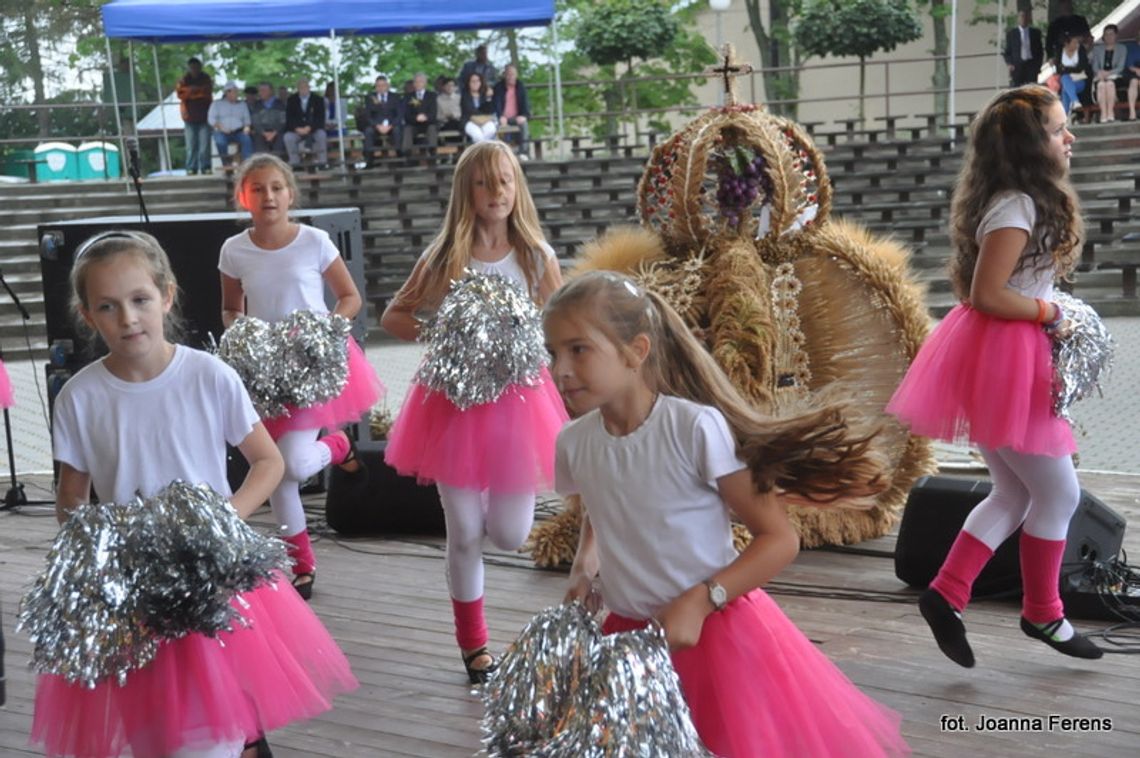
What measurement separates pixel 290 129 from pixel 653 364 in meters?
16.9

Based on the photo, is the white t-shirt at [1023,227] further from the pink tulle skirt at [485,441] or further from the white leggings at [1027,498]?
the pink tulle skirt at [485,441]

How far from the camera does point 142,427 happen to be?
2.96 meters

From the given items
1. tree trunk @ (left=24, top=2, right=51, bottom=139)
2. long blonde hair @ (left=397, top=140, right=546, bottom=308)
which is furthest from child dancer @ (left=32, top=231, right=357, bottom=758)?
tree trunk @ (left=24, top=2, right=51, bottom=139)

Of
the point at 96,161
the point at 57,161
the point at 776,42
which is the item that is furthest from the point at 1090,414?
the point at 776,42

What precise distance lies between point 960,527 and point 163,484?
291cm

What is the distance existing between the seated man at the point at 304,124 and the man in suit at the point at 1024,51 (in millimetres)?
8533

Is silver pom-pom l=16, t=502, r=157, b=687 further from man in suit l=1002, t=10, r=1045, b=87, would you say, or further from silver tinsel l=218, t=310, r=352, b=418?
man in suit l=1002, t=10, r=1045, b=87

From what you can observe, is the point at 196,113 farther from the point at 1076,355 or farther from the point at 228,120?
the point at 1076,355

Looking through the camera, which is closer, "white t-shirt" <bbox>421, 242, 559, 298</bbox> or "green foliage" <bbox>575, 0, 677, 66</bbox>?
"white t-shirt" <bbox>421, 242, 559, 298</bbox>

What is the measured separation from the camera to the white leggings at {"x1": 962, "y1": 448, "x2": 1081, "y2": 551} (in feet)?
13.0

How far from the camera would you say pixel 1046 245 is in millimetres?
3887

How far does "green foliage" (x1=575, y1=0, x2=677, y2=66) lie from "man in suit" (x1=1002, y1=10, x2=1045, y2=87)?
461cm

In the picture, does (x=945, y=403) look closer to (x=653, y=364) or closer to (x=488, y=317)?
(x=488, y=317)

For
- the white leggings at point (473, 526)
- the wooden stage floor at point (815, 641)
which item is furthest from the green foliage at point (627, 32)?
the white leggings at point (473, 526)
